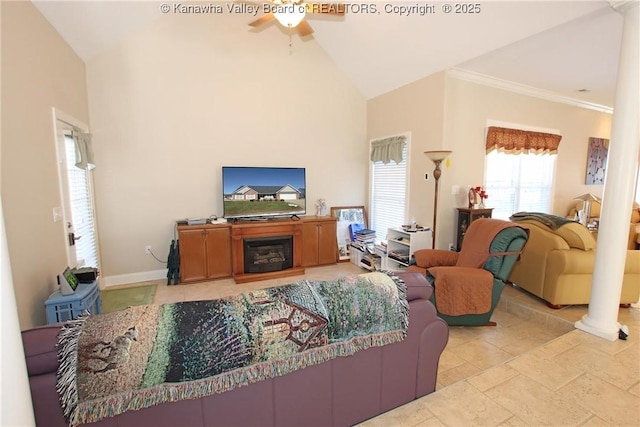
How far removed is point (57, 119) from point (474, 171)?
4.94 metres

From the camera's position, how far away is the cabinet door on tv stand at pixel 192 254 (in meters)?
3.94

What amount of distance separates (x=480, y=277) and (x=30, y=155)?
3.76 metres

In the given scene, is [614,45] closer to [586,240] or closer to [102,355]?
[586,240]

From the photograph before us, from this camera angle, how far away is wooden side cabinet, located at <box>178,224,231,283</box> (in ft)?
13.0

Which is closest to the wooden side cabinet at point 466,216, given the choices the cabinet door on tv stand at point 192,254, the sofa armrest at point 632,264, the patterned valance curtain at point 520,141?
the patterned valance curtain at point 520,141

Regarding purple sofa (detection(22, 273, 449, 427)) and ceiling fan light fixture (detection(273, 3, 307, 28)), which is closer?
purple sofa (detection(22, 273, 449, 427))

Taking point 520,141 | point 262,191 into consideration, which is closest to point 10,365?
point 262,191

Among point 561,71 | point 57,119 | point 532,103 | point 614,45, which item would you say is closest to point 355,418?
point 57,119

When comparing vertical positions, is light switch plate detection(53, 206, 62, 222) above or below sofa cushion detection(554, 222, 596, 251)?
above

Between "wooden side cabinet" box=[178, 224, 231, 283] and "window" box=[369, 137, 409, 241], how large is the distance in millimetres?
2557

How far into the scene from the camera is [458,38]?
11.0ft

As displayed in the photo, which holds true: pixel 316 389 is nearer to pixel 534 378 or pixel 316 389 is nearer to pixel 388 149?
pixel 534 378

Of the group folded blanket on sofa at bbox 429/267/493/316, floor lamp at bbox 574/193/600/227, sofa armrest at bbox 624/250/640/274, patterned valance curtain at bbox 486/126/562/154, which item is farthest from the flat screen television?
floor lamp at bbox 574/193/600/227

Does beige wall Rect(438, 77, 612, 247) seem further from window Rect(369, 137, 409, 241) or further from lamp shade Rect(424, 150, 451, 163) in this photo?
window Rect(369, 137, 409, 241)
